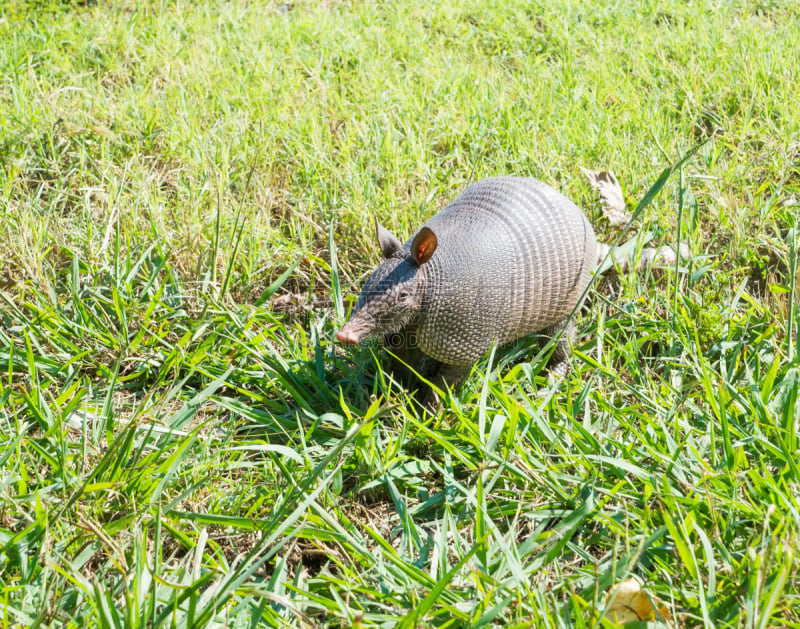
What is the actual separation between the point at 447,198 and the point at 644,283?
1.25 metres

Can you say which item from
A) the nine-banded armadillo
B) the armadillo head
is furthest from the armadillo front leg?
the armadillo head

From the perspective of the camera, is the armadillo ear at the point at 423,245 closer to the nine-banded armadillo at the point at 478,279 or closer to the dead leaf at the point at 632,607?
the nine-banded armadillo at the point at 478,279

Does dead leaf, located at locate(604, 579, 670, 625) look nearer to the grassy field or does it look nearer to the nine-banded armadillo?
the grassy field

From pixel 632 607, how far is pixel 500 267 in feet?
4.86

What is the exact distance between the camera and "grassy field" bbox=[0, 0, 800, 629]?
233 cm

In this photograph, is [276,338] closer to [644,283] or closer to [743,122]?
[644,283]

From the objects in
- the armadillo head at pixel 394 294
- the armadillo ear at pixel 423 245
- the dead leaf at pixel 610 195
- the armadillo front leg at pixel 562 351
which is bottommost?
the armadillo front leg at pixel 562 351

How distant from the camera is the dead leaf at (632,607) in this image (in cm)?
215

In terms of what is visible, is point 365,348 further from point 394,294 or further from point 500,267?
point 500,267

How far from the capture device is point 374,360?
11.3 ft

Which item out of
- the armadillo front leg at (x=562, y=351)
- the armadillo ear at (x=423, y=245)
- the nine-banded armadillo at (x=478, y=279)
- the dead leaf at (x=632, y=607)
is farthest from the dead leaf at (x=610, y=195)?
the dead leaf at (x=632, y=607)

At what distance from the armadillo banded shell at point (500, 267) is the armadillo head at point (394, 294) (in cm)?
7

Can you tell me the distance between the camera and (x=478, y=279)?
3104mm

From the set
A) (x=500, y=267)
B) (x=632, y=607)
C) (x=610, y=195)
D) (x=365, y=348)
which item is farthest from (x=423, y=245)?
(x=610, y=195)
